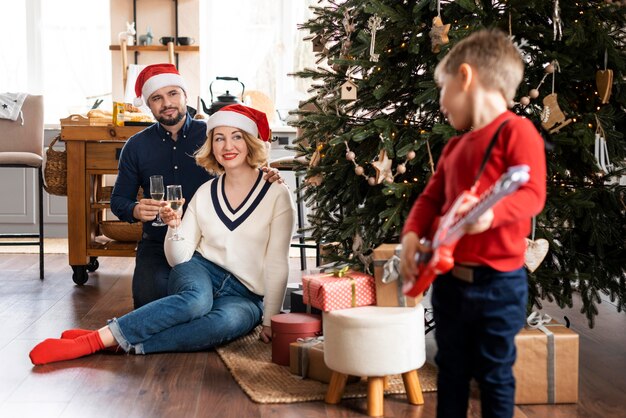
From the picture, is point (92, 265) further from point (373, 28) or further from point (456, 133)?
point (456, 133)

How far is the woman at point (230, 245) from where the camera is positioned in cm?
285

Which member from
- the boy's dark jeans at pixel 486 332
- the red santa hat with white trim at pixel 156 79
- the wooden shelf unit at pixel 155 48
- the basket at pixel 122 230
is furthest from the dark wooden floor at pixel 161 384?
the wooden shelf unit at pixel 155 48

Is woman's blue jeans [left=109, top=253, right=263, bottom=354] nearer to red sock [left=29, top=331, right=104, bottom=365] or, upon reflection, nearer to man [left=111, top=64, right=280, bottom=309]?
red sock [left=29, top=331, right=104, bottom=365]

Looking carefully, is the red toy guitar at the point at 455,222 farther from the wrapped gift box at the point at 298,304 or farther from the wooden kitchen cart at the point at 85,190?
the wooden kitchen cart at the point at 85,190

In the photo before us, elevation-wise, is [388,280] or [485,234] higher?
[485,234]

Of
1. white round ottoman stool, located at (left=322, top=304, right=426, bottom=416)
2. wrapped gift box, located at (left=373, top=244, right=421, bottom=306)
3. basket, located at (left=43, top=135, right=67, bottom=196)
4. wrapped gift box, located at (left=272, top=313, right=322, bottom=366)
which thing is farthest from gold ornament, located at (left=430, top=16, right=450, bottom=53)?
basket, located at (left=43, top=135, right=67, bottom=196)

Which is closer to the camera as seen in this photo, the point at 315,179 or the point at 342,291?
the point at 342,291

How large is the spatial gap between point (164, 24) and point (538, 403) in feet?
15.4

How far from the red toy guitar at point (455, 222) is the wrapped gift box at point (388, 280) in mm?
791

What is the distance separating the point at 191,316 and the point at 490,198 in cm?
165

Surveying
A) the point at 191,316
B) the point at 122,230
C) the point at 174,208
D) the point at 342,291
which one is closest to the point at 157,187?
the point at 174,208

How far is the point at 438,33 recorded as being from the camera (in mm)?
2395

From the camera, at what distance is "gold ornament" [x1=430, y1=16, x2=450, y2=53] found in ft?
7.83

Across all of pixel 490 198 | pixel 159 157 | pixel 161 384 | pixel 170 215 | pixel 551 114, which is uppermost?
pixel 551 114
